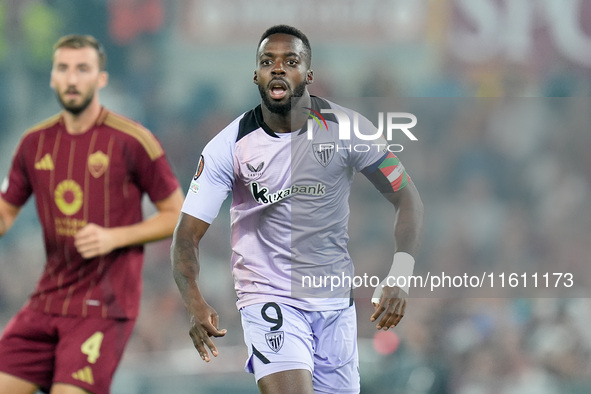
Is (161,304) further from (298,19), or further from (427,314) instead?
(298,19)

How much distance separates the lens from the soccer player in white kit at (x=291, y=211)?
381 cm

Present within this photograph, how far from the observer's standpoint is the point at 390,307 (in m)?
3.55

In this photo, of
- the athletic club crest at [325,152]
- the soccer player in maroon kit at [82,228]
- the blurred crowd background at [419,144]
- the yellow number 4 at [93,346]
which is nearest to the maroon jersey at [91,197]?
the soccer player in maroon kit at [82,228]

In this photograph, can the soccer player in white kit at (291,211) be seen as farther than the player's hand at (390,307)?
Yes

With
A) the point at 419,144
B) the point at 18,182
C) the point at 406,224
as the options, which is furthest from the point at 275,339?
the point at 419,144

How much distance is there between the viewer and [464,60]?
31.0 feet

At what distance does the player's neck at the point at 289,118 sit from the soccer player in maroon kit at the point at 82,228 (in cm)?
106

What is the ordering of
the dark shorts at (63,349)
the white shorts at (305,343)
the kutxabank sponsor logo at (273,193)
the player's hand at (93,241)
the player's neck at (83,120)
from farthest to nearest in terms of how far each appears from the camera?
the player's neck at (83,120), the player's hand at (93,241), the dark shorts at (63,349), the kutxabank sponsor logo at (273,193), the white shorts at (305,343)

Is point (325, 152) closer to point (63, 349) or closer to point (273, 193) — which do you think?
point (273, 193)

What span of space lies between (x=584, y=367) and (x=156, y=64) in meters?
5.27

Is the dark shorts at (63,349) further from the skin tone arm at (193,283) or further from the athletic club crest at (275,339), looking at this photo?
the athletic club crest at (275,339)

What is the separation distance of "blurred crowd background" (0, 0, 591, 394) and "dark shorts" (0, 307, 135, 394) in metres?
2.87

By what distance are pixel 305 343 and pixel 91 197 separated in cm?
160

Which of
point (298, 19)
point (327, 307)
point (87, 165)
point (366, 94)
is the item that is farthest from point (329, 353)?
point (298, 19)
